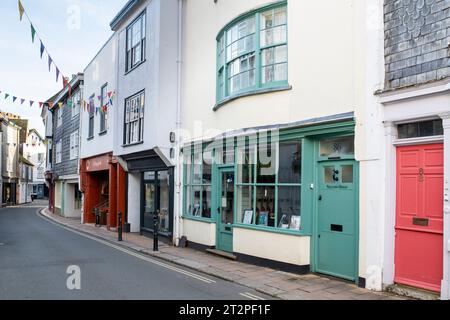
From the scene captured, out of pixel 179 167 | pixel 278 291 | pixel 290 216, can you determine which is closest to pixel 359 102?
pixel 290 216

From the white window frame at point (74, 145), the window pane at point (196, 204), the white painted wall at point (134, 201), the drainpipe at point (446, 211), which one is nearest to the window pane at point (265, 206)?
the window pane at point (196, 204)

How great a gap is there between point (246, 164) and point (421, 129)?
4548 millimetres

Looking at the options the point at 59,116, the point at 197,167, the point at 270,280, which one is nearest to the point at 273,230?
the point at 270,280

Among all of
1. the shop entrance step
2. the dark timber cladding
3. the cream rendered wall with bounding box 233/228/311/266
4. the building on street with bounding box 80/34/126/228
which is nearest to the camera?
the dark timber cladding

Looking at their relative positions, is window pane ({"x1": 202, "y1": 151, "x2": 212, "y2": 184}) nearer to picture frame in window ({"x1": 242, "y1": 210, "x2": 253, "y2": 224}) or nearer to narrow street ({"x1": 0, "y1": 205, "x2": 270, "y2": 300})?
picture frame in window ({"x1": 242, "y1": 210, "x2": 253, "y2": 224})

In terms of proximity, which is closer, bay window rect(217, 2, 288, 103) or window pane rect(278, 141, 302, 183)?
window pane rect(278, 141, 302, 183)

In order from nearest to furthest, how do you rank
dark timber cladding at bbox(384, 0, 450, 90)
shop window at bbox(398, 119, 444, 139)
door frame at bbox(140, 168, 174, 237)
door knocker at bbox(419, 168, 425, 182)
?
dark timber cladding at bbox(384, 0, 450, 90) → shop window at bbox(398, 119, 444, 139) → door knocker at bbox(419, 168, 425, 182) → door frame at bbox(140, 168, 174, 237)

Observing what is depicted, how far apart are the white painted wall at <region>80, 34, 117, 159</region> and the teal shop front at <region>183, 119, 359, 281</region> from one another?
7866 millimetres

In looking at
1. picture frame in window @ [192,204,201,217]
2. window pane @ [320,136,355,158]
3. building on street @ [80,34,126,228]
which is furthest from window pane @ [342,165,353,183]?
building on street @ [80,34,126,228]

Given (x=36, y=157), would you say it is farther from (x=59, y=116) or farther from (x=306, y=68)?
(x=306, y=68)

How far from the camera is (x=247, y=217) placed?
10484mm

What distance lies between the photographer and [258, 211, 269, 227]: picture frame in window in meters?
9.82
